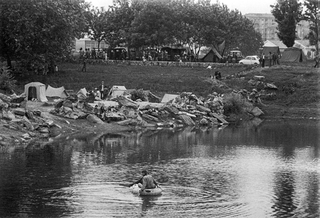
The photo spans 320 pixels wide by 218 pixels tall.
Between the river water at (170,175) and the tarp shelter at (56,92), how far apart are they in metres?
17.8

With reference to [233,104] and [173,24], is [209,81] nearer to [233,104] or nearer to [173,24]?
[233,104]

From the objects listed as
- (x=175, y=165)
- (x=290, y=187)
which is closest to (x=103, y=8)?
(x=175, y=165)

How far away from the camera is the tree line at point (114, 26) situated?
82812mm

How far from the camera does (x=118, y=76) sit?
9112 cm

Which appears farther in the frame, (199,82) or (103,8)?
(103,8)

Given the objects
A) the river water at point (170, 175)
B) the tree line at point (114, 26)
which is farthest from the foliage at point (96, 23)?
the river water at point (170, 175)

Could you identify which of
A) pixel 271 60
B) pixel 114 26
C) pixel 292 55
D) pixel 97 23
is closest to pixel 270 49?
pixel 292 55

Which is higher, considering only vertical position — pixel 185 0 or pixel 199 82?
pixel 185 0

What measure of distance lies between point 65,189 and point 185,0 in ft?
270

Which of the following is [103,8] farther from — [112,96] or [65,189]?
[65,189]

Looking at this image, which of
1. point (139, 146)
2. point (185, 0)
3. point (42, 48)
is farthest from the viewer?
point (185, 0)

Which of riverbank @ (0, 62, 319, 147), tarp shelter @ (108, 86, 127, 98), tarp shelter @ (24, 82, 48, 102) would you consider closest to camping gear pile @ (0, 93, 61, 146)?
tarp shelter @ (24, 82, 48, 102)

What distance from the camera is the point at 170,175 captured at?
43.3 meters

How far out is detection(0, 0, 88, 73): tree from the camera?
82312 millimetres
